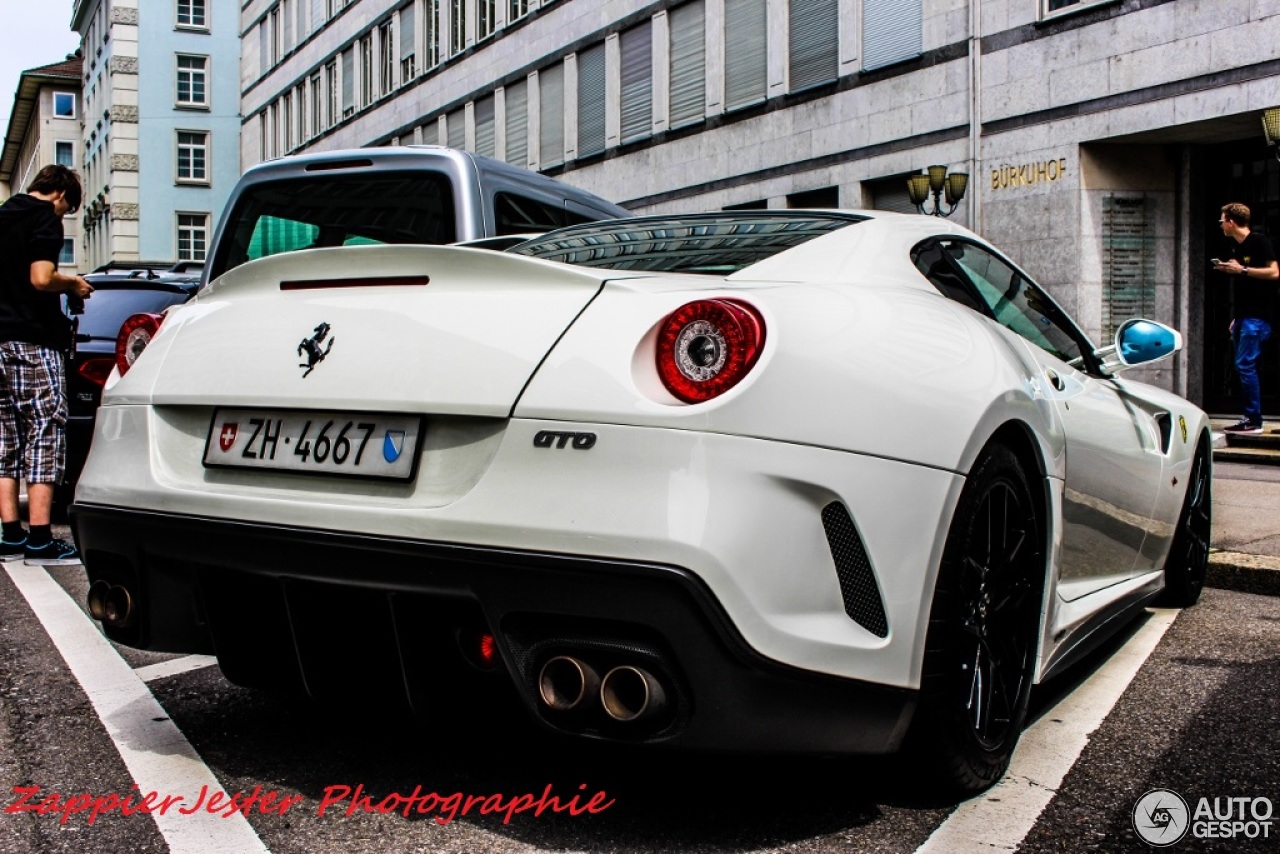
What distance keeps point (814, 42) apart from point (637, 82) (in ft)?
16.3

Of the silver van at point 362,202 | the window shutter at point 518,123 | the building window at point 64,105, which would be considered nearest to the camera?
the silver van at point 362,202

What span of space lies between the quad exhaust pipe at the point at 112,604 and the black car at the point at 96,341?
14.6ft

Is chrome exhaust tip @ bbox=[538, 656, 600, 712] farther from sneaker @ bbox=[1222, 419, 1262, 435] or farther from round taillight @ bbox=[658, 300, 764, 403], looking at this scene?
sneaker @ bbox=[1222, 419, 1262, 435]

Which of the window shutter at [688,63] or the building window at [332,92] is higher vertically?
the building window at [332,92]

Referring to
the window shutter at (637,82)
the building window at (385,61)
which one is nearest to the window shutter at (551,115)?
the window shutter at (637,82)

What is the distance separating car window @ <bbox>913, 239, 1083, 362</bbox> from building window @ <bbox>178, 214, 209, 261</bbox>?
54.7m

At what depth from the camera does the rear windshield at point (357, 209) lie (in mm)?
5848

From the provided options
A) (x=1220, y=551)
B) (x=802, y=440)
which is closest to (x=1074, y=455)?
(x=802, y=440)

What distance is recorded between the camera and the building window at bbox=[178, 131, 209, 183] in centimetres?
5453

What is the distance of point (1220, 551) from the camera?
5.75 metres

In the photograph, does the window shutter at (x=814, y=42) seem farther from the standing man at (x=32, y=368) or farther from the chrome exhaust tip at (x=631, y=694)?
the chrome exhaust tip at (x=631, y=694)

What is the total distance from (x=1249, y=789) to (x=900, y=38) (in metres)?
17.3

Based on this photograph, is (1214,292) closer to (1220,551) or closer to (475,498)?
(1220,551)

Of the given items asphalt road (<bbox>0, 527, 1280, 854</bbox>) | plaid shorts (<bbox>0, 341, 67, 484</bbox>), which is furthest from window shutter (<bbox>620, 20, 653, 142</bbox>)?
asphalt road (<bbox>0, 527, 1280, 854</bbox>)
